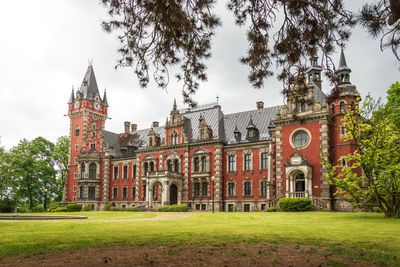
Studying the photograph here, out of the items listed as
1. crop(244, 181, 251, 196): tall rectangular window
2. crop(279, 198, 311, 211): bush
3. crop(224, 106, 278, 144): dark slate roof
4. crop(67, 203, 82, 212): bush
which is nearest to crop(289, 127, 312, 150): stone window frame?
crop(224, 106, 278, 144): dark slate roof

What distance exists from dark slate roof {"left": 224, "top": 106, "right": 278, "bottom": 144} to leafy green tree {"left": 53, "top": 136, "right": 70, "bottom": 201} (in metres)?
33.0

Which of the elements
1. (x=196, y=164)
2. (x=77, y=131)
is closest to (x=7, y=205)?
(x=77, y=131)

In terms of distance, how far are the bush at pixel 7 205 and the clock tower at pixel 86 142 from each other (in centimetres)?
793

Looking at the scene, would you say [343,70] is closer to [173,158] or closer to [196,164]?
[196,164]

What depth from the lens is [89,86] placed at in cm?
6431

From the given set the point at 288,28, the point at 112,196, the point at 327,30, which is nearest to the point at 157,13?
the point at 288,28

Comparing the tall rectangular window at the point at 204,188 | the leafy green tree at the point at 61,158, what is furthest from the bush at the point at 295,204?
the leafy green tree at the point at 61,158

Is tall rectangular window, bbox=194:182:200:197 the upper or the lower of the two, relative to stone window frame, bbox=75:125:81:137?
lower

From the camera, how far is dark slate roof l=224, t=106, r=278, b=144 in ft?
148

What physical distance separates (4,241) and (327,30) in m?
12.0

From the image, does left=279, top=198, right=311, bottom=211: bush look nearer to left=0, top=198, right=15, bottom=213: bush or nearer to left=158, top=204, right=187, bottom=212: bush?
left=158, top=204, right=187, bottom=212: bush

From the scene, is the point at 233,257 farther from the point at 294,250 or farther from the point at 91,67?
the point at 91,67

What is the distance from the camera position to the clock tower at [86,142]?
56.8m

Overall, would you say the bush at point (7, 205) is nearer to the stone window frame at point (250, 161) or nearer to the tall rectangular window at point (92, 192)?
the tall rectangular window at point (92, 192)
